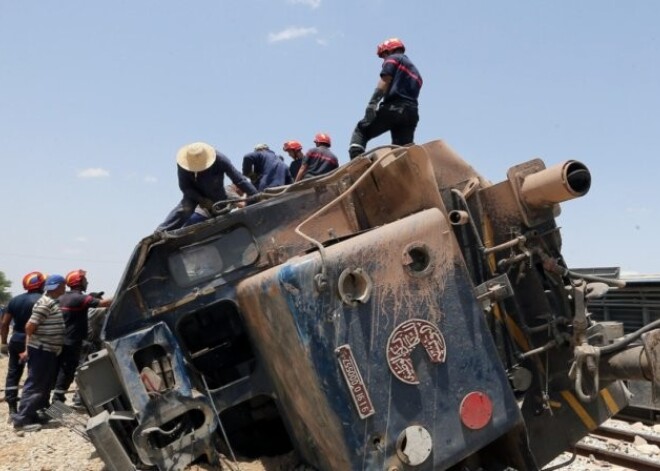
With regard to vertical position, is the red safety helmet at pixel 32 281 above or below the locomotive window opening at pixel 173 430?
above

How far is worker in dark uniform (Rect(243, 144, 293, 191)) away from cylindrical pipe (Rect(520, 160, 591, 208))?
354 centimetres

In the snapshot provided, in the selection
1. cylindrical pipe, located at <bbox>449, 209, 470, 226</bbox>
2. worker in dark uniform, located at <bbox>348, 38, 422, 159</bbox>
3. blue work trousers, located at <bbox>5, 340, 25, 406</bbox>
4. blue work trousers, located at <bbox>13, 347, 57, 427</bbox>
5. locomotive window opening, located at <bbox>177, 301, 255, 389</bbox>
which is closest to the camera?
cylindrical pipe, located at <bbox>449, 209, 470, 226</bbox>

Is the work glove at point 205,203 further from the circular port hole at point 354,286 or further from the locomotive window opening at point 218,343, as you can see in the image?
the circular port hole at point 354,286

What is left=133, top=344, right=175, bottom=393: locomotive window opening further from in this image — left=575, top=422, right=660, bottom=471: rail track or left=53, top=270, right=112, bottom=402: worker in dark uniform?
left=575, top=422, right=660, bottom=471: rail track

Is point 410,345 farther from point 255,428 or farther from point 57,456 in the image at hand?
point 57,456

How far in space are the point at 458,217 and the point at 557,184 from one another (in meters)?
0.60

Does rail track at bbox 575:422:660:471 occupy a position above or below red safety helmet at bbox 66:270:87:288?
below

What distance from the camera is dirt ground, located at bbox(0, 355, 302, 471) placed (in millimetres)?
3841

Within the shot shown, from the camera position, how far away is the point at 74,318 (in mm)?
7148

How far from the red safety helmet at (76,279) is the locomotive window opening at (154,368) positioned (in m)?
4.01

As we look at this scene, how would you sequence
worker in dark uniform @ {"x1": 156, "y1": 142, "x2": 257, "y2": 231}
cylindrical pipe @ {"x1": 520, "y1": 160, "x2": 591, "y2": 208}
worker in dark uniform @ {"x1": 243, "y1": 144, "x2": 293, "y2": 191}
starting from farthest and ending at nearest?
1. worker in dark uniform @ {"x1": 243, "y1": 144, "x2": 293, "y2": 191}
2. worker in dark uniform @ {"x1": 156, "y1": 142, "x2": 257, "y2": 231}
3. cylindrical pipe @ {"x1": 520, "y1": 160, "x2": 591, "y2": 208}

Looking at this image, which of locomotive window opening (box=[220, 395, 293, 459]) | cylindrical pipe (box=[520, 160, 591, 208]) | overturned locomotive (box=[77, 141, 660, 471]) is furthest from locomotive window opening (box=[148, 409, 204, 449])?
cylindrical pipe (box=[520, 160, 591, 208])

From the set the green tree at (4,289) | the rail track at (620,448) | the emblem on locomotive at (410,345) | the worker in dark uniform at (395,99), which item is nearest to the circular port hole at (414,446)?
the emblem on locomotive at (410,345)

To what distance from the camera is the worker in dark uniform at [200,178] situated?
525 centimetres
